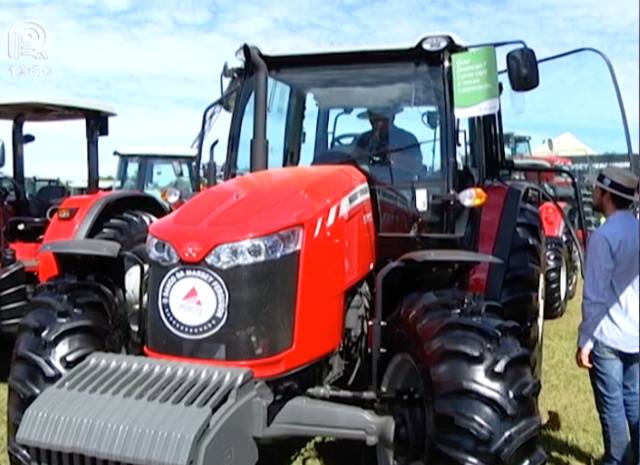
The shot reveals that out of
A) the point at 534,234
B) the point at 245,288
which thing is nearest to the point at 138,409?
the point at 245,288

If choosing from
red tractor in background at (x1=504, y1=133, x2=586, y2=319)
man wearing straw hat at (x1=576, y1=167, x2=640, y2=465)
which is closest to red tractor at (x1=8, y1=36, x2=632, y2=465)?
man wearing straw hat at (x1=576, y1=167, x2=640, y2=465)

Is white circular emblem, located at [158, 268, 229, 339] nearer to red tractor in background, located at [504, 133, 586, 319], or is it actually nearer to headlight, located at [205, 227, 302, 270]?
headlight, located at [205, 227, 302, 270]

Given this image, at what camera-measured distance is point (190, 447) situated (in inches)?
89.7

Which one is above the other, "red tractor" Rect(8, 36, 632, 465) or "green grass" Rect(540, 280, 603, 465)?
"red tractor" Rect(8, 36, 632, 465)

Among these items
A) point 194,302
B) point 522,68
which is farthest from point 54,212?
point 522,68

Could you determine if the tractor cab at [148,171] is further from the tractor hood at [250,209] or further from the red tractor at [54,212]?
the tractor hood at [250,209]

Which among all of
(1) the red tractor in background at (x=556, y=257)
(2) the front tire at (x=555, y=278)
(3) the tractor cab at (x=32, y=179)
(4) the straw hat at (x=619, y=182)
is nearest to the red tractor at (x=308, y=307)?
(4) the straw hat at (x=619, y=182)

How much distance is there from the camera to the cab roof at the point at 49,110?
6.09m

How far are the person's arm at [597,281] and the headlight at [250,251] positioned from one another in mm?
1327

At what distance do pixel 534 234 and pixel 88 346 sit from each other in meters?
2.87

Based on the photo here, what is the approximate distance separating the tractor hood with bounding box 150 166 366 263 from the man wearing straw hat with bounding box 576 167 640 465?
1.10 metres

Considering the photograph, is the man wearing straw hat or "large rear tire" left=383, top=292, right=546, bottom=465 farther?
the man wearing straw hat

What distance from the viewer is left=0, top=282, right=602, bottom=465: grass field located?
12.8 ft

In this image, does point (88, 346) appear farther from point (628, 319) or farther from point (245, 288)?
point (628, 319)
